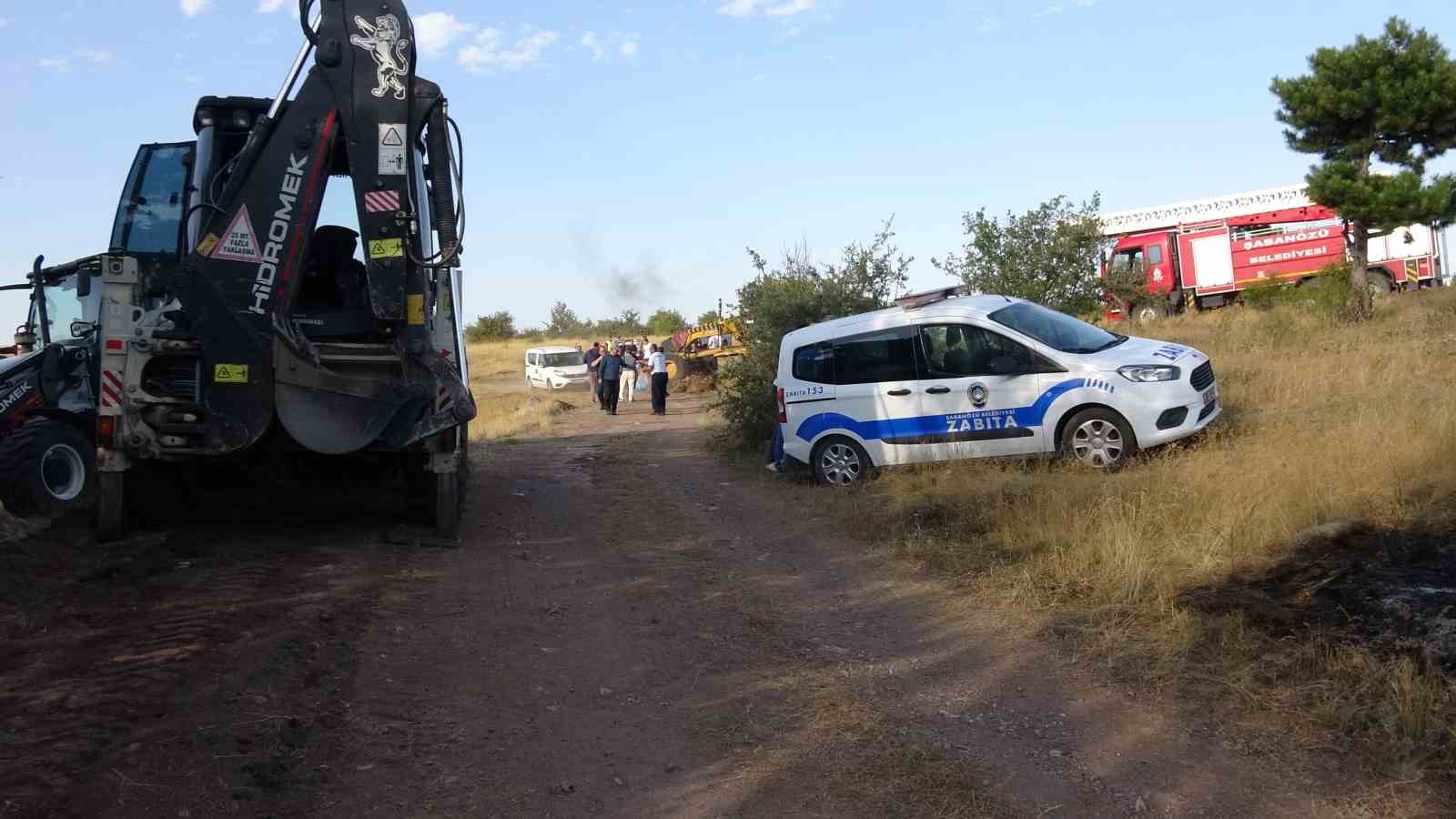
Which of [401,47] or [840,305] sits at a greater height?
[401,47]

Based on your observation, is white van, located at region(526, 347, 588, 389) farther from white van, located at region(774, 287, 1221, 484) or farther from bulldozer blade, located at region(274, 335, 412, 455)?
bulldozer blade, located at region(274, 335, 412, 455)

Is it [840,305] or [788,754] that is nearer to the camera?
[788,754]

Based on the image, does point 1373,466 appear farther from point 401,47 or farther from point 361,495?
point 361,495

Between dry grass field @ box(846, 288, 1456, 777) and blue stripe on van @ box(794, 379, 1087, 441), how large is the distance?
444 mm

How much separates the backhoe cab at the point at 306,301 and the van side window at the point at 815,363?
4.73m

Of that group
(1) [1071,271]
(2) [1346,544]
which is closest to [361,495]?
(2) [1346,544]

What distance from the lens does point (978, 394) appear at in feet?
37.9

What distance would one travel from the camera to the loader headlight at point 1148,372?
35.5 ft

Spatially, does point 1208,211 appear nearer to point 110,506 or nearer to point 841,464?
point 841,464

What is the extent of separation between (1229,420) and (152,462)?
10.2 meters

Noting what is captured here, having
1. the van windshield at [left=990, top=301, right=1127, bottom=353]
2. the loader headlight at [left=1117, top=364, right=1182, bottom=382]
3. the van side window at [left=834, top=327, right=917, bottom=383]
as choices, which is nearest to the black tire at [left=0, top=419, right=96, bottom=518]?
the van side window at [left=834, top=327, right=917, bottom=383]

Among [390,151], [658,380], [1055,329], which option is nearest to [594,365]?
[658,380]

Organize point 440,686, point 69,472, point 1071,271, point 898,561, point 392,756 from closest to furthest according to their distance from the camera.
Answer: point 392,756 < point 440,686 < point 898,561 < point 69,472 < point 1071,271

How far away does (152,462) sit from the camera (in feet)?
29.8
